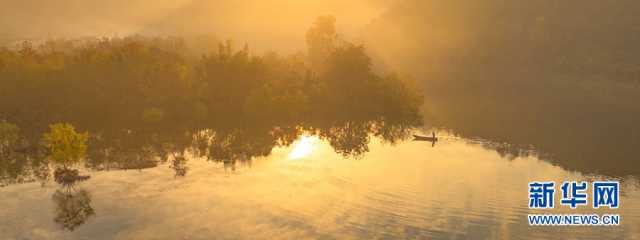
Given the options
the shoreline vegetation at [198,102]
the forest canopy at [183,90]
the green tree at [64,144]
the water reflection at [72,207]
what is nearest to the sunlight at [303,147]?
the shoreline vegetation at [198,102]

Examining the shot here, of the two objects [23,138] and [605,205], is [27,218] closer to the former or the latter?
[23,138]

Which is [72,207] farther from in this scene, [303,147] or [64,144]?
[303,147]

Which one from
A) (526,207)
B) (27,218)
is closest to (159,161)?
(27,218)

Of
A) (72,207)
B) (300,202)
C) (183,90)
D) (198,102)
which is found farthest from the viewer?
(183,90)

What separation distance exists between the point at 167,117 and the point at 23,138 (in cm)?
2072

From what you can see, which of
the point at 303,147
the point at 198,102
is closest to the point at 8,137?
the point at 198,102

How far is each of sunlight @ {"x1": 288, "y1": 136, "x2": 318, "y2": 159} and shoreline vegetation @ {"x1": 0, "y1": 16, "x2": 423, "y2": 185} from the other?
188 centimetres

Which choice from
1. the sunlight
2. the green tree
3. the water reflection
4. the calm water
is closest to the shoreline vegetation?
the sunlight

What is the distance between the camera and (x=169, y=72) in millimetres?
78812

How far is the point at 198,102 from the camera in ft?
A: 253

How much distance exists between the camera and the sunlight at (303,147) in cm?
5789

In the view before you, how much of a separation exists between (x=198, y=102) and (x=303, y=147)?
23.8 metres

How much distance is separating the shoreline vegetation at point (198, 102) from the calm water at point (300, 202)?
890 cm

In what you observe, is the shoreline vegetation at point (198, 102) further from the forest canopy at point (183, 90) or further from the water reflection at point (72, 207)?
the water reflection at point (72, 207)
